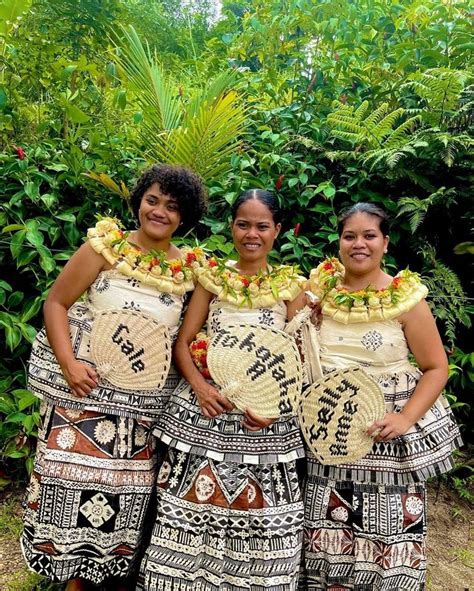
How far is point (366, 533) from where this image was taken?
205 centimetres

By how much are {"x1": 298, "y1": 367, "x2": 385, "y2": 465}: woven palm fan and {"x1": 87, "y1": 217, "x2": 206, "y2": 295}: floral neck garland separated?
68 cm

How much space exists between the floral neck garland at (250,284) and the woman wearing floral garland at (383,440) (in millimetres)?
172

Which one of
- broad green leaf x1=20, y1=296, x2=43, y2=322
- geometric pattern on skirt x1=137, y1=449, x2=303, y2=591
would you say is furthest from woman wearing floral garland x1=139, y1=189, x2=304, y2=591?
broad green leaf x1=20, y1=296, x2=43, y2=322

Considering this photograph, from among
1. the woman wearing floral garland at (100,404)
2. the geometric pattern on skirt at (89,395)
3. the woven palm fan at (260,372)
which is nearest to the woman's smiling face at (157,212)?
the woman wearing floral garland at (100,404)

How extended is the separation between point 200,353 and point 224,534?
2.21 feet

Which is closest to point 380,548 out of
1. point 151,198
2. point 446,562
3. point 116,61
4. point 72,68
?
point 446,562

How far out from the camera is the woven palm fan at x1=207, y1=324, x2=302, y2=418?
6.54 feet

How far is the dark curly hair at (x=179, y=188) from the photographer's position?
84.7 inches

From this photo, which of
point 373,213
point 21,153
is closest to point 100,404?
point 373,213

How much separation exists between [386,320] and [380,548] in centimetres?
87

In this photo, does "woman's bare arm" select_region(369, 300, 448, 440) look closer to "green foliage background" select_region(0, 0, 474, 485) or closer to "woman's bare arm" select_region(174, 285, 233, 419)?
"woman's bare arm" select_region(174, 285, 233, 419)

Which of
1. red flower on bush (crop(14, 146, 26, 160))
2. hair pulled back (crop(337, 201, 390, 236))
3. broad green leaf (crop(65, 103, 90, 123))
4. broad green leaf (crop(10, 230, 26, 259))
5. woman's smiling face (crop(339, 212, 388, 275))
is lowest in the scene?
broad green leaf (crop(10, 230, 26, 259))

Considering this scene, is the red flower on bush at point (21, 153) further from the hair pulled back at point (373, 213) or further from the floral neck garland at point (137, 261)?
the hair pulled back at point (373, 213)

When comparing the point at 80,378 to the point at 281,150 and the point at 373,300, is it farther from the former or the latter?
the point at 281,150
